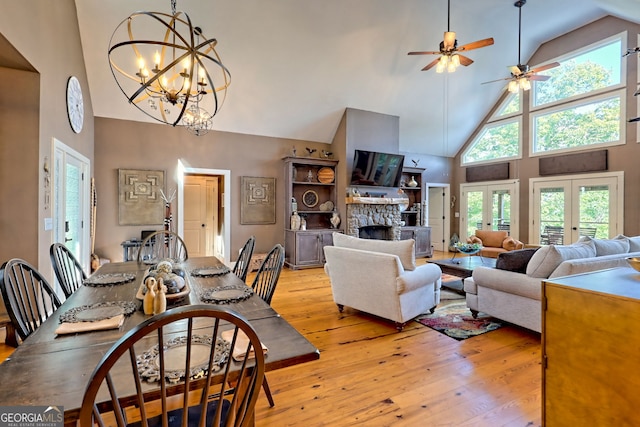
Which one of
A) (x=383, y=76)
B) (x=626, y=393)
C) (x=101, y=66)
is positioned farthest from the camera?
(x=383, y=76)

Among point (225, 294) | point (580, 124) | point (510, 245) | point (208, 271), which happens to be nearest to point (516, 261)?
point (225, 294)

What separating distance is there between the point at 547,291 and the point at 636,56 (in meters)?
6.79

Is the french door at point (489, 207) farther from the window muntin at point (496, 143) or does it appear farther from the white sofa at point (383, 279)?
the white sofa at point (383, 279)

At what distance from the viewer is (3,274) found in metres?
1.58

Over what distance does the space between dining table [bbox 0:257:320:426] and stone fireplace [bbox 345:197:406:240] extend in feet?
15.1

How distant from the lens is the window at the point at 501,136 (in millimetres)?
7578

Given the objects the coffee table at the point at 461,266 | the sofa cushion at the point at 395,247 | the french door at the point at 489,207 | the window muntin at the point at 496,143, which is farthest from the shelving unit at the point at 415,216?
the sofa cushion at the point at 395,247

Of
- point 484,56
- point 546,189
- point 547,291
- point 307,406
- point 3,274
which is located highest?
point 484,56

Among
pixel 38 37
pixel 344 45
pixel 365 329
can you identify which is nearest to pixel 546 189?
pixel 344 45

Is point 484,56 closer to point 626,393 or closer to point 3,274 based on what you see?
point 626,393

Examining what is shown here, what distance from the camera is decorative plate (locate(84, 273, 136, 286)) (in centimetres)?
228

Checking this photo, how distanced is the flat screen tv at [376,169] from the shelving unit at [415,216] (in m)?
0.91

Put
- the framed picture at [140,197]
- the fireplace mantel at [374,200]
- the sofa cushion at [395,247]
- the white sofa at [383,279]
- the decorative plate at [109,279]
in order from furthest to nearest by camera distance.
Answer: the fireplace mantel at [374,200] → the framed picture at [140,197] → the sofa cushion at [395,247] → the white sofa at [383,279] → the decorative plate at [109,279]

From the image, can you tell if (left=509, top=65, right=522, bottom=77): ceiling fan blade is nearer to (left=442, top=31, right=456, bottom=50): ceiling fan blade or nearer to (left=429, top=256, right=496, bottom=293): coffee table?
(left=442, top=31, right=456, bottom=50): ceiling fan blade
